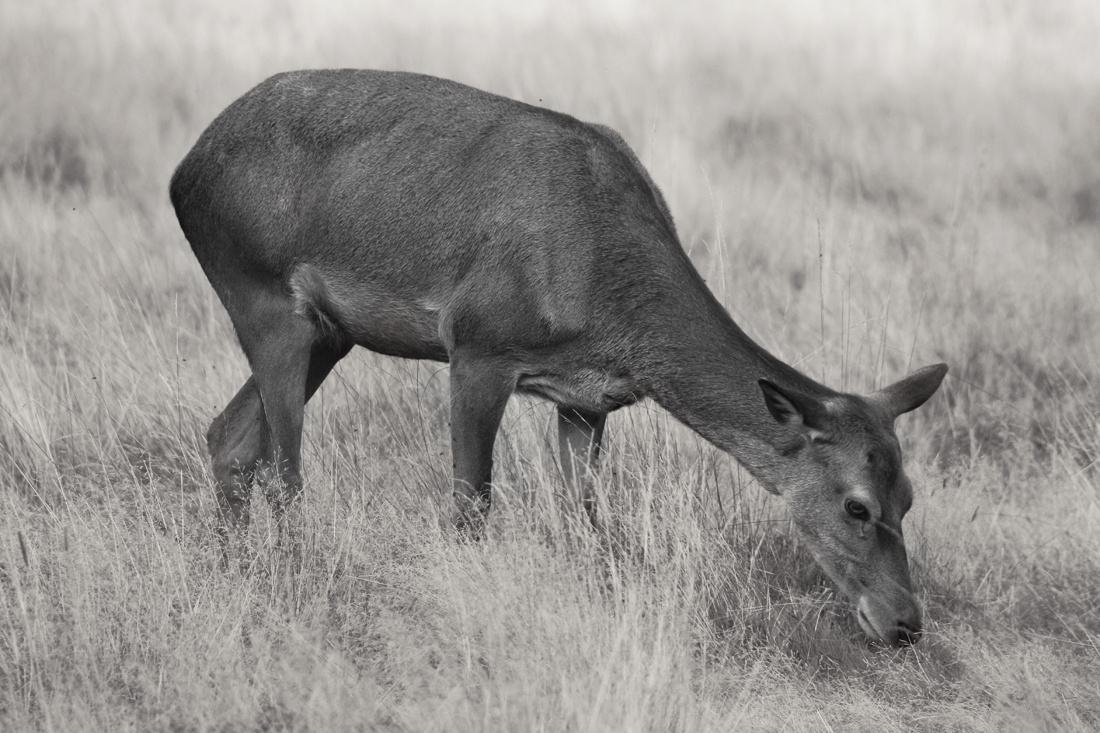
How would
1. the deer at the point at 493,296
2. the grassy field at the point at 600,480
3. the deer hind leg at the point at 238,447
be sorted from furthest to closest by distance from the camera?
the deer hind leg at the point at 238,447 < the deer at the point at 493,296 < the grassy field at the point at 600,480

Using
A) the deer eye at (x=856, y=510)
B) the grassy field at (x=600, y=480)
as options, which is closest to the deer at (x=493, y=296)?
the deer eye at (x=856, y=510)

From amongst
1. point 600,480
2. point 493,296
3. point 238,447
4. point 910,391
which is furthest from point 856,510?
point 238,447

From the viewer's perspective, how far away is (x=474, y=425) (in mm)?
6430

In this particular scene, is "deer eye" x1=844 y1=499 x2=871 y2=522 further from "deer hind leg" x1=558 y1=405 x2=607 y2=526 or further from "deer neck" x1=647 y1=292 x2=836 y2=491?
"deer hind leg" x1=558 y1=405 x2=607 y2=526

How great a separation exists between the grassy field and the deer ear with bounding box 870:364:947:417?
962mm

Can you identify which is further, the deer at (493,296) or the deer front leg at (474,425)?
the deer front leg at (474,425)

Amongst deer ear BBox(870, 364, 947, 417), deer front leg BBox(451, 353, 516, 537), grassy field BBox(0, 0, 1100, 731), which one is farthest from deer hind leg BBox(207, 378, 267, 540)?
deer ear BBox(870, 364, 947, 417)

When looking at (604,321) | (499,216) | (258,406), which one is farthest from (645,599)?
(258,406)

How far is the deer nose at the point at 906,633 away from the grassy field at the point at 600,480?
0.24 meters

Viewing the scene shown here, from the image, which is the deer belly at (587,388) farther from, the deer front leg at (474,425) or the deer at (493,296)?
the deer front leg at (474,425)

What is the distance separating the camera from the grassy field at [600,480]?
204 inches

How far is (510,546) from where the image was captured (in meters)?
6.17

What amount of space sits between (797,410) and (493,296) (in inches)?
56.5

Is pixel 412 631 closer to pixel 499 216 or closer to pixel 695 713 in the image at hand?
pixel 695 713
